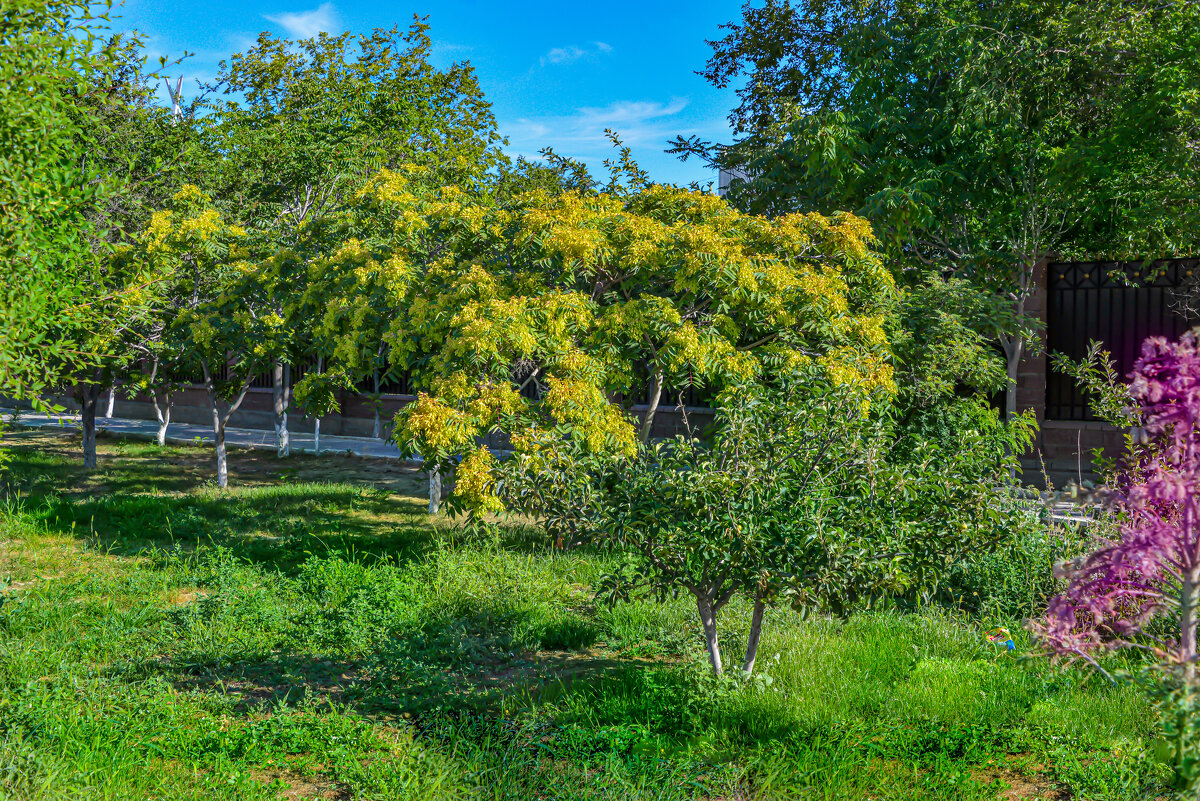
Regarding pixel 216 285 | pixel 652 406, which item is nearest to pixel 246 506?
pixel 216 285

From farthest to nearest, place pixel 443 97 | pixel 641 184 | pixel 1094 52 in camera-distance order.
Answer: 1. pixel 443 97
2. pixel 641 184
3. pixel 1094 52

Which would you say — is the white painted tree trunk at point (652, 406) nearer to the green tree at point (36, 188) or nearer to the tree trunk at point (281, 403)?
the green tree at point (36, 188)

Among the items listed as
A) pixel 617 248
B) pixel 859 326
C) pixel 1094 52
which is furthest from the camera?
pixel 1094 52

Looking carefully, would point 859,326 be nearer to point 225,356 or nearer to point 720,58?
point 225,356

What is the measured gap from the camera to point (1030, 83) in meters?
13.3

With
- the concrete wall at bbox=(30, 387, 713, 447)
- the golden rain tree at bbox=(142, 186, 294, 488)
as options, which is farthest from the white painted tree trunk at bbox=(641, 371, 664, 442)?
the concrete wall at bbox=(30, 387, 713, 447)

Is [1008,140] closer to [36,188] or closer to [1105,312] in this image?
[1105,312]

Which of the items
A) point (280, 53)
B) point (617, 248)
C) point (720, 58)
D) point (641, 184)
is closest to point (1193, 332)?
point (617, 248)

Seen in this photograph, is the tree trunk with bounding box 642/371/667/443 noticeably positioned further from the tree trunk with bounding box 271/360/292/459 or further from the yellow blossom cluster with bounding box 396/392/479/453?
the tree trunk with bounding box 271/360/292/459

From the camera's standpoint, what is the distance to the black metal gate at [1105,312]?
14.4 metres

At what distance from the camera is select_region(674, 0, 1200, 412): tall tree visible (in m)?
11.0

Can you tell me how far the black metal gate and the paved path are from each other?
12.3 metres

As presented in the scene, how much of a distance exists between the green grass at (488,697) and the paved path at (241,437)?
1043cm

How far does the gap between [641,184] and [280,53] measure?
12664mm
